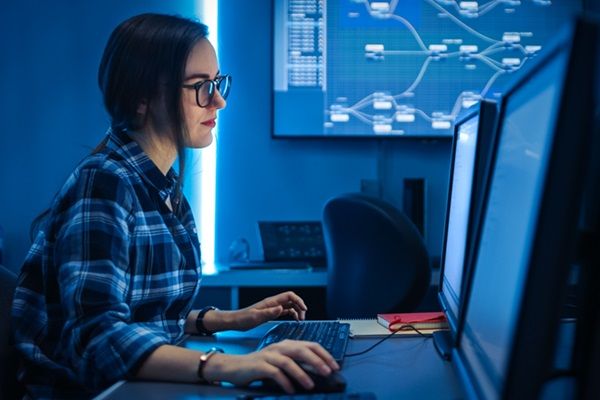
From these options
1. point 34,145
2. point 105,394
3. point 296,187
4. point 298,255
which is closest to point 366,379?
point 105,394

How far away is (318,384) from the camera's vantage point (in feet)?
2.88

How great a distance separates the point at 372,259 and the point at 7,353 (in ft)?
4.14

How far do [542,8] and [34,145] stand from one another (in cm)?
260

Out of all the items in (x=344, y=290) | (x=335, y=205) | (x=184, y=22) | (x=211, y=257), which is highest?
(x=184, y=22)

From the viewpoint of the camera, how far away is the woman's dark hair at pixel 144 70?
4.05 ft

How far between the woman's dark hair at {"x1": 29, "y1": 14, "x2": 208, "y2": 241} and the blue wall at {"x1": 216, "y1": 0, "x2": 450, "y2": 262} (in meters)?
1.95

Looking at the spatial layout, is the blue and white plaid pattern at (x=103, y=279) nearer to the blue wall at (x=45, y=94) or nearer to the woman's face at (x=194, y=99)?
the woman's face at (x=194, y=99)

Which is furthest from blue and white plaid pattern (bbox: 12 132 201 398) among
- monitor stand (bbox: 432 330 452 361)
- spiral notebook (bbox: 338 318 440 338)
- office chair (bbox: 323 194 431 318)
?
office chair (bbox: 323 194 431 318)

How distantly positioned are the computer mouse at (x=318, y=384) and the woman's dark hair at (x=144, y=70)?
1.87 ft

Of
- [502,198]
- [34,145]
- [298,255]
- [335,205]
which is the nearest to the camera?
[502,198]

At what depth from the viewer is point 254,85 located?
10.6 feet

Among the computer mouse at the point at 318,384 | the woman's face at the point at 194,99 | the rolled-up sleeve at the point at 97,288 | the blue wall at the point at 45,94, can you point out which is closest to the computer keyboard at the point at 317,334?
the computer mouse at the point at 318,384

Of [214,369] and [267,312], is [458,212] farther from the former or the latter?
[214,369]

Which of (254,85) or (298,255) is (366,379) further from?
(254,85)
